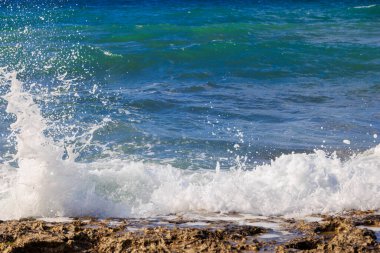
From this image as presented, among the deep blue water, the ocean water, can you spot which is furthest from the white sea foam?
the deep blue water

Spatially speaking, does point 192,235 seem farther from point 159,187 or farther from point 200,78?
point 200,78

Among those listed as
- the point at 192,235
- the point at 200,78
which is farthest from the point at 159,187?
the point at 200,78

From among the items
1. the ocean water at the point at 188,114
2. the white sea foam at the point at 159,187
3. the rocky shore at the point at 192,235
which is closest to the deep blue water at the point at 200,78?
the ocean water at the point at 188,114

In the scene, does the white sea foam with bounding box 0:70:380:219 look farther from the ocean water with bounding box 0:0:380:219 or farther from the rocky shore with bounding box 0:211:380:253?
the rocky shore with bounding box 0:211:380:253

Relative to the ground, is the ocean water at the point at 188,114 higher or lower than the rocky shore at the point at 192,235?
higher

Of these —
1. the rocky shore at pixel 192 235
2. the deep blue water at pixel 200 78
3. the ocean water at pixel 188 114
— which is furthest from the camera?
the deep blue water at pixel 200 78

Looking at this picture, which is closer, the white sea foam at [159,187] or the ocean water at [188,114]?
the white sea foam at [159,187]

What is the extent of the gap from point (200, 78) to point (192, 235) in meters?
8.69

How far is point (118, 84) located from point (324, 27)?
29.5ft

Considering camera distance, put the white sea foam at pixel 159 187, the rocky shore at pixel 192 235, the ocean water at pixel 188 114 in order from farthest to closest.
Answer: the ocean water at pixel 188 114, the white sea foam at pixel 159 187, the rocky shore at pixel 192 235

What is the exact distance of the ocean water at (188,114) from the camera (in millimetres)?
7062

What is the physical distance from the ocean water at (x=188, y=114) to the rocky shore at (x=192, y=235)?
58cm

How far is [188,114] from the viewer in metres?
11.1

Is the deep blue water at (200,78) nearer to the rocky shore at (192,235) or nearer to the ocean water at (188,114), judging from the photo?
the ocean water at (188,114)
